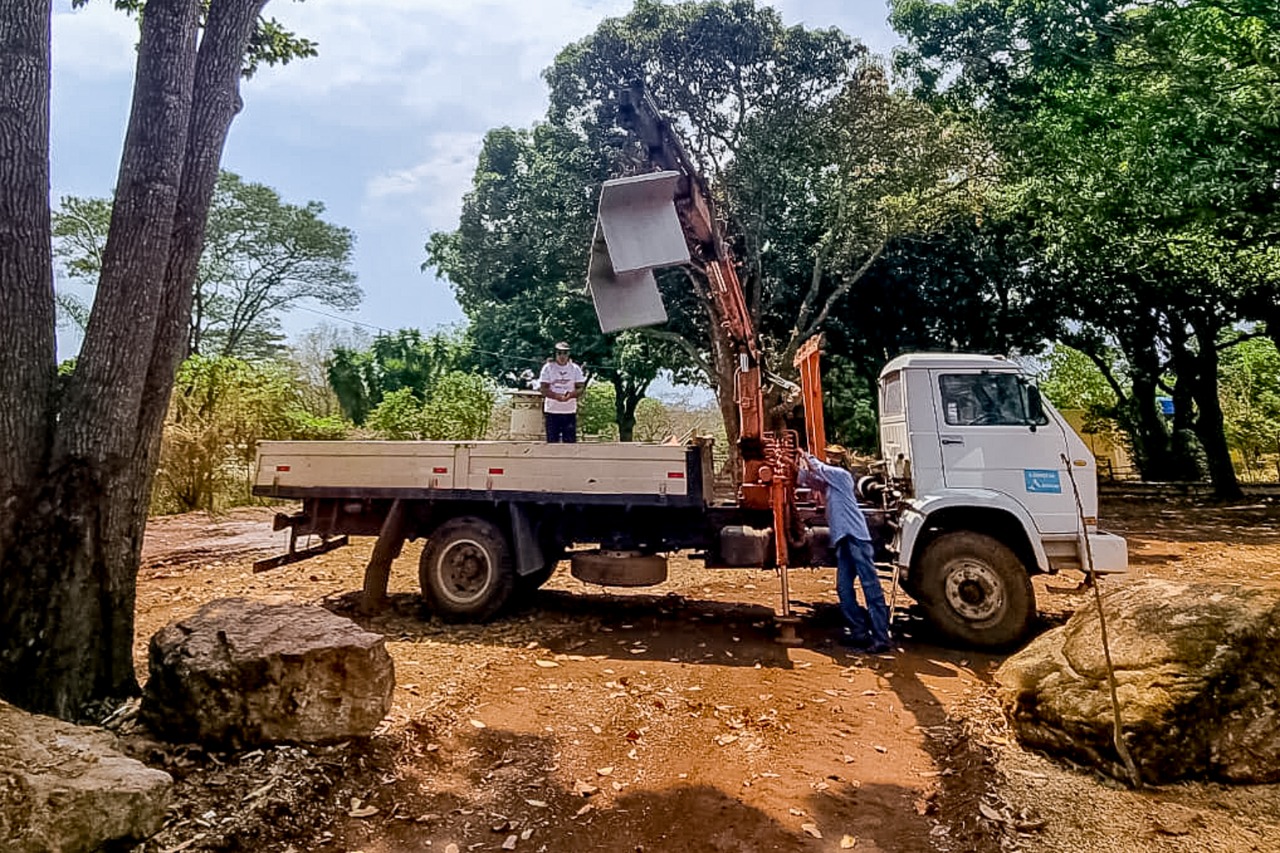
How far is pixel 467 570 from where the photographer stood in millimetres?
6656

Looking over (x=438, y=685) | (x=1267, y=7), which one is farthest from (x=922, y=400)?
(x=1267, y=7)

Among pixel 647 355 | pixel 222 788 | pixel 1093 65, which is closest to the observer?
pixel 222 788

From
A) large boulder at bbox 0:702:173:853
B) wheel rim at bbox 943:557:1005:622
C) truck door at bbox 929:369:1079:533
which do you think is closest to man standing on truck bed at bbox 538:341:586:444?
truck door at bbox 929:369:1079:533

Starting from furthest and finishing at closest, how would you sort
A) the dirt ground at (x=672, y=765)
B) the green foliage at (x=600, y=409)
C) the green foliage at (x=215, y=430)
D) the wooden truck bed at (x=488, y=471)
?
the green foliage at (x=600, y=409) < the green foliage at (x=215, y=430) < the wooden truck bed at (x=488, y=471) < the dirt ground at (x=672, y=765)

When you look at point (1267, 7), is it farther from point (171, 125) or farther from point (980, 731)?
point (171, 125)

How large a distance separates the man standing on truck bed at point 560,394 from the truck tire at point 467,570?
1.92 meters

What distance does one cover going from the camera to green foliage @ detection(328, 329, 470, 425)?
70.0 ft

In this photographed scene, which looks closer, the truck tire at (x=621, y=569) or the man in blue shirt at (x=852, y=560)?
the man in blue shirt at (x=852, y=560)

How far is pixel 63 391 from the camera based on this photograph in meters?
3.78

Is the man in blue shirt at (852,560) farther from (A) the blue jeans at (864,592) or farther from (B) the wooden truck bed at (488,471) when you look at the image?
(B) the wooden truck bed at (488,471)

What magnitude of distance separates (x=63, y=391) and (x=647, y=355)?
1608cm

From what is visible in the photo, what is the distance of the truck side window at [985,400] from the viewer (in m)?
6.15

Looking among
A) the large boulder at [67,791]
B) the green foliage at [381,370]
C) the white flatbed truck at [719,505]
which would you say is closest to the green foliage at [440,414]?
the green foliage at [381,370]

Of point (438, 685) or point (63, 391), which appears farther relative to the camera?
point (438, 685)
